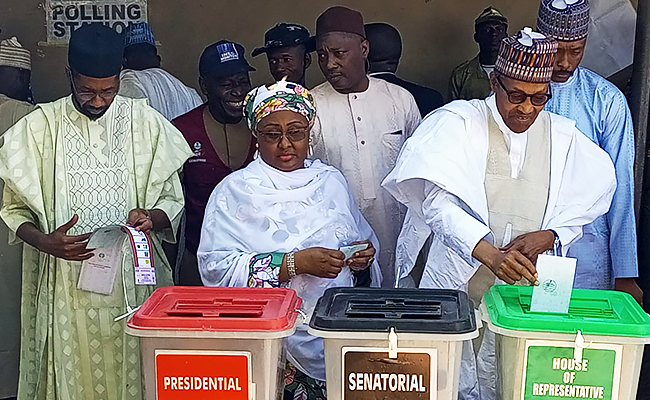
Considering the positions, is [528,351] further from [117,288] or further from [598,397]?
[117,288]

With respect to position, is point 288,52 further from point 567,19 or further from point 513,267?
point 513,267

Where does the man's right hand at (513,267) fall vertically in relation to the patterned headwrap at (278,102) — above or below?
below

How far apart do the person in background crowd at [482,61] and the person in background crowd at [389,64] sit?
26 cm

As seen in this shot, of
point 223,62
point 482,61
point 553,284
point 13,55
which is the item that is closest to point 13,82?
point 13,55

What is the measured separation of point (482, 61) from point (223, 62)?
145 centimetres

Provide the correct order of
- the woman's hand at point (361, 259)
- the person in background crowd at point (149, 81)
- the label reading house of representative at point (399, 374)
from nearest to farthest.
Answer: the label reading house of representative at point (399, 374) → the woman's hand at point (361, 259) → the person in background crowd at point (149, 81)

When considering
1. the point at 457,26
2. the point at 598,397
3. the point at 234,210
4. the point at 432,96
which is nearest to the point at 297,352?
the point at 234,210

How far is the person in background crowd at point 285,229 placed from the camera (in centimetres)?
233

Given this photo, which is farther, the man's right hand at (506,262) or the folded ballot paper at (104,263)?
the folded ballot paper at (104,263)

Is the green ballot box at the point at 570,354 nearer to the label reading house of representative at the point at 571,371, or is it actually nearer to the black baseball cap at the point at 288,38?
the label reading house of representative at the point at 571,371

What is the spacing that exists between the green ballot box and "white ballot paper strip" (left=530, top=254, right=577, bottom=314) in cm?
3

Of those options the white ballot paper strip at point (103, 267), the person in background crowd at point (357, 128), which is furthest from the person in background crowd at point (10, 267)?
the person in background crowd at point (357, 128)

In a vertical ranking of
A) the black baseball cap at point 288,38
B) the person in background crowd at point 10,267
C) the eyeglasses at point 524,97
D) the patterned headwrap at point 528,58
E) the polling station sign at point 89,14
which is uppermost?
the polling station sign at point 89,14

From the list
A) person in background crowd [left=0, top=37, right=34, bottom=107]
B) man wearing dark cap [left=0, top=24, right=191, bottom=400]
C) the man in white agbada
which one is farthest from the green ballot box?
person in background crowd [left=0, top=37, right=34, bottom=107]
